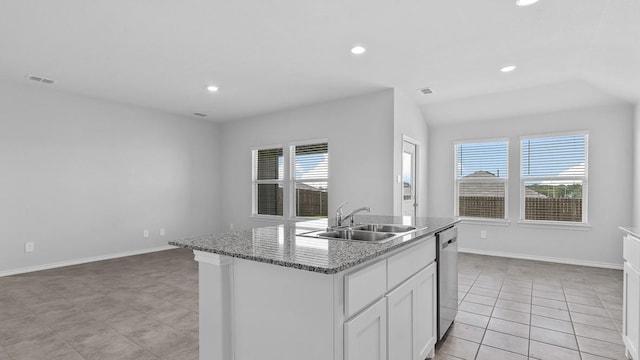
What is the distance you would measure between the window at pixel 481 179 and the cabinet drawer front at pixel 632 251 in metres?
3.47

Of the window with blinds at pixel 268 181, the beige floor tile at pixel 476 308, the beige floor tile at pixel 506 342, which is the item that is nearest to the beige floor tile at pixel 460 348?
the beige floor tile at pixel 506 342

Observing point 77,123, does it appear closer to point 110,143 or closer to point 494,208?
point 110,143

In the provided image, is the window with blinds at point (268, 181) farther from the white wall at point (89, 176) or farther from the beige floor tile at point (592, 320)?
the beige floor tile at point (592, 320)

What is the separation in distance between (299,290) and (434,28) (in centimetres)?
264

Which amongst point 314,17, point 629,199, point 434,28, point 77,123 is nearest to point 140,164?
point 77,123

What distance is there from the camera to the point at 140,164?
5.73 meters

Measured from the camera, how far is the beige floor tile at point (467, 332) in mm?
2520

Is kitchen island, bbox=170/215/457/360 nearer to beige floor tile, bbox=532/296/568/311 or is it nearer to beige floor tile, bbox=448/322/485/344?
beige floor tile, bbox=448/322/485/344

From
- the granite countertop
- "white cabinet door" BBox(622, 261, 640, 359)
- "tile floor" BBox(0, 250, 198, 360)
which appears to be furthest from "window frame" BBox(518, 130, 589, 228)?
"tile floor" BBox(0, 250, 198, 360)

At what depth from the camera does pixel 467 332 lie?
103 inches

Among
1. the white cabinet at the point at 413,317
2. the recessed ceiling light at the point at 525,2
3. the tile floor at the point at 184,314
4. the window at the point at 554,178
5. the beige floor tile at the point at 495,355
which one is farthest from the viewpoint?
the window at the point at 554,178

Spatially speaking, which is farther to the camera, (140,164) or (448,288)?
(140,164)

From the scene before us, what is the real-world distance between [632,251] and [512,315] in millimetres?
1286

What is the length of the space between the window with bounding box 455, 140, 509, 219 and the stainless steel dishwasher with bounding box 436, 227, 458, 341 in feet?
10.8
